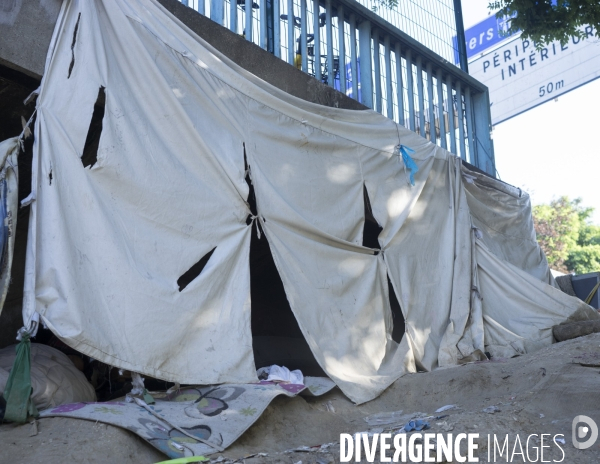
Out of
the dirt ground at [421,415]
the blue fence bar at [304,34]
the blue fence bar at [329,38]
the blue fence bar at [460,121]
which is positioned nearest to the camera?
the dirt ground at [421,415]

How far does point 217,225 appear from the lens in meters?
4.10

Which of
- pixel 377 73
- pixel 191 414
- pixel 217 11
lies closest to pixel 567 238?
pixel 377 73

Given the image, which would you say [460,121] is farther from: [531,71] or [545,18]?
[531,71]

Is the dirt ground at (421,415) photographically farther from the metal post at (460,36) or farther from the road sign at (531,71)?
the road sign at (531,71)

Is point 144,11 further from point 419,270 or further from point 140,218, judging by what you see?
point 419,270

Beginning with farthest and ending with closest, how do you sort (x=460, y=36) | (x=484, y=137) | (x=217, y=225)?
1. (x=460, y=36)
2. (x=484, y=137)
3. (x=217, y=225)

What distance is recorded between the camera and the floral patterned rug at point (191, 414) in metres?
3.04

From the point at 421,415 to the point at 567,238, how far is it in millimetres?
20486

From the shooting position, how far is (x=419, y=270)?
5660 millimetres

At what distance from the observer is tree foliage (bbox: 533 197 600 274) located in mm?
22359

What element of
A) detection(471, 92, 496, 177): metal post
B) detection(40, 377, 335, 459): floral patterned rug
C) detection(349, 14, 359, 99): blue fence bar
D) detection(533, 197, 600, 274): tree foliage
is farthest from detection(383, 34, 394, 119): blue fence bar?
detection(533, 197, 600, 274): tree foliage

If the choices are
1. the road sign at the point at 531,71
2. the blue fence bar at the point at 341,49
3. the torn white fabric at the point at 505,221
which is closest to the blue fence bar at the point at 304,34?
the blue fence bar at the point at 341,49

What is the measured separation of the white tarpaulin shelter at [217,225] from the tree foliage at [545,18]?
1.34m

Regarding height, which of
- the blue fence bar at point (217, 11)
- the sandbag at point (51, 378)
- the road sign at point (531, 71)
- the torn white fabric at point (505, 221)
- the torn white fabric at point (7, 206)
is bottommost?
the sandbag at point (51, 378)
